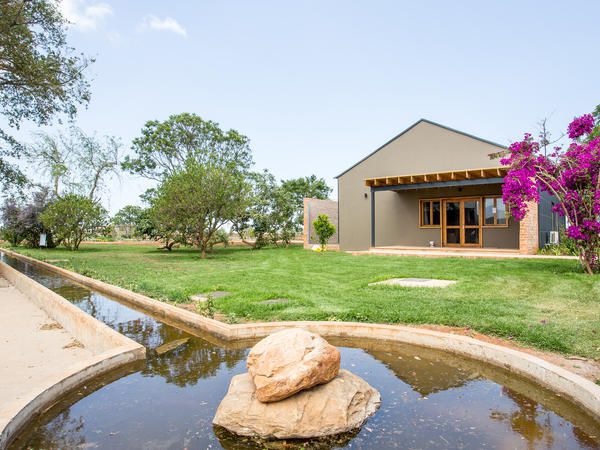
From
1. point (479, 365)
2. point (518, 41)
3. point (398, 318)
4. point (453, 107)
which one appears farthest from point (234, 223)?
point (479, 365)

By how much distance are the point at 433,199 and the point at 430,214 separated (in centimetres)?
66

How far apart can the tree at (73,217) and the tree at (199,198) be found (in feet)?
30.5

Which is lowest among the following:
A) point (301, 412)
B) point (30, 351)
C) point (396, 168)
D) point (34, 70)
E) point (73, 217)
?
point (30, 351)

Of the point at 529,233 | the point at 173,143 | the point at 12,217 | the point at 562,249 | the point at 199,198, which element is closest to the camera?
the point at 562,249

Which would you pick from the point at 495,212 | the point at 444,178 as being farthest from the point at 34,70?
the point at 495,212

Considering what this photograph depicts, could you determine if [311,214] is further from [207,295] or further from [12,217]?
[12,217]

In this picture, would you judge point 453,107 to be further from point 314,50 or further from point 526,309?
point 526,309

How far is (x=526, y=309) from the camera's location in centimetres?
534

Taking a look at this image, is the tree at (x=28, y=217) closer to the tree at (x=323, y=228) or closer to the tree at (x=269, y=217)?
the tree at (x=269, y=217)

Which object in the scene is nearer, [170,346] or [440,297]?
[170,346]

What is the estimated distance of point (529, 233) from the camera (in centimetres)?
1287

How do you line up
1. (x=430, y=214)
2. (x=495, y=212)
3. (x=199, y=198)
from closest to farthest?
(x=199, y=198), (x=495, y=212), (x=430, y=214)

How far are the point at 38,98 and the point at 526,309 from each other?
14530mm

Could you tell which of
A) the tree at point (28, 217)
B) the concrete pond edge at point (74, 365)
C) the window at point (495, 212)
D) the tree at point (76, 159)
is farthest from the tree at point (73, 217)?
the window at point (495, 212)
